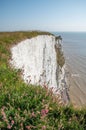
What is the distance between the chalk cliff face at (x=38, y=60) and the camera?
2304 centimetres

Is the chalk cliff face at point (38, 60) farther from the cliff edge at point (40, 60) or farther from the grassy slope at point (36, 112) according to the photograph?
the grassy slope at point (36, 112)

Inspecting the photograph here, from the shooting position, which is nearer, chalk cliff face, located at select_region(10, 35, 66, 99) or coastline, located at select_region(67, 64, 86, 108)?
chalk cliff face, located at select_region(10, 35, 66, 99)

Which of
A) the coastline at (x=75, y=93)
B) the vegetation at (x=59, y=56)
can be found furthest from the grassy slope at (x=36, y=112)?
the vegetation at (x=59, y=56)

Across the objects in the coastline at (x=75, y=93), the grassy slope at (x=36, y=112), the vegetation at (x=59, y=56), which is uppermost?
the grassy slope at (x=36, y=112)

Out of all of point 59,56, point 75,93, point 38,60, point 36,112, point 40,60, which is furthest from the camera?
point 75,93

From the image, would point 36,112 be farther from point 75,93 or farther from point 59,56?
point 75,93

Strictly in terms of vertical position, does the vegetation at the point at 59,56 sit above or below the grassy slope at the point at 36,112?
below

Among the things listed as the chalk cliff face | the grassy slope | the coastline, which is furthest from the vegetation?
the grassy slope

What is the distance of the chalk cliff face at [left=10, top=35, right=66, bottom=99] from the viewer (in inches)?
907

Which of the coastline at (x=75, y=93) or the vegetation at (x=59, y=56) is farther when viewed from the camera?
the vegetation at (x=59, y=56)

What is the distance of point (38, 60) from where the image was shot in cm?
3328

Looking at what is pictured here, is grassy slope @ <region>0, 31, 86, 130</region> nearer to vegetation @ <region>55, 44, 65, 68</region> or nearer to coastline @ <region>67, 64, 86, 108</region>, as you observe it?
coastline @ <region>67, 64, 86, 108</region>

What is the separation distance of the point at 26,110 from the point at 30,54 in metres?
21.2

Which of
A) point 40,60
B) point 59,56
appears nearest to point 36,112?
point 40,60
